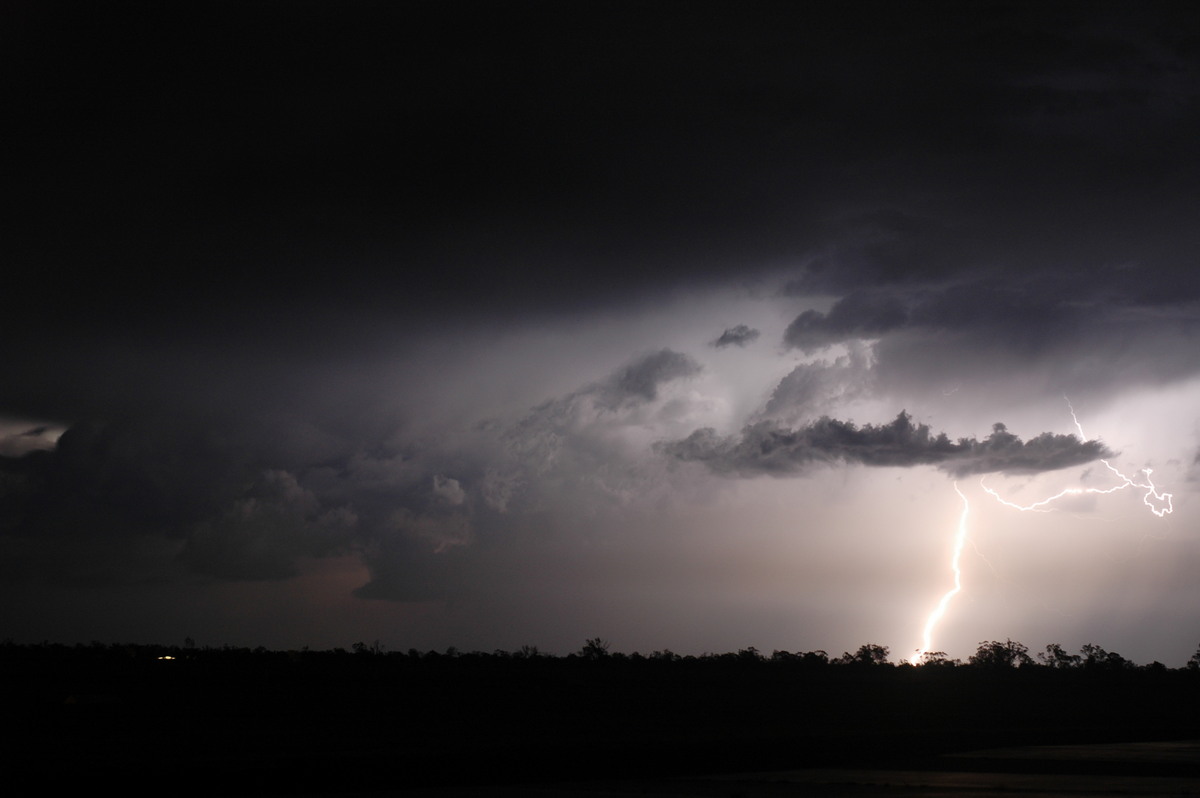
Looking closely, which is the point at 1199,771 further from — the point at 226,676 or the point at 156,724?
the point at 226,676

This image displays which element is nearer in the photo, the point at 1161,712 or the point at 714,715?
the point at 714,715

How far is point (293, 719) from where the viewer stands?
46.8 m

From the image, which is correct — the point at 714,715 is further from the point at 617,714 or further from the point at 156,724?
the point at 156,724

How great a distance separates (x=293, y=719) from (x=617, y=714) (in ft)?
54.8

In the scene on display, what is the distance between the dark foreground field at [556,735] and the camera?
26.2 meters

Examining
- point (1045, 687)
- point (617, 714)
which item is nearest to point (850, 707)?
point (617, 714)

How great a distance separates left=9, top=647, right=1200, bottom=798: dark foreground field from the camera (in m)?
26.2

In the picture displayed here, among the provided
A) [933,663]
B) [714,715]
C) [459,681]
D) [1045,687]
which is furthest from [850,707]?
[933,663]

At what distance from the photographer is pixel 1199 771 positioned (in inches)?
1063

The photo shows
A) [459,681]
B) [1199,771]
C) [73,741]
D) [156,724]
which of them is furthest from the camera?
[459,681]

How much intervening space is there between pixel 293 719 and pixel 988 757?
29.5 m

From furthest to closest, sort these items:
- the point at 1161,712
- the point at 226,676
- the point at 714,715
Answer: the point at 226,676, the point at 1161,712, the point at 714,715

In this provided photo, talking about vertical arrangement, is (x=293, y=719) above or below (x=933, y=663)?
below

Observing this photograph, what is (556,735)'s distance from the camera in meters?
42.3
